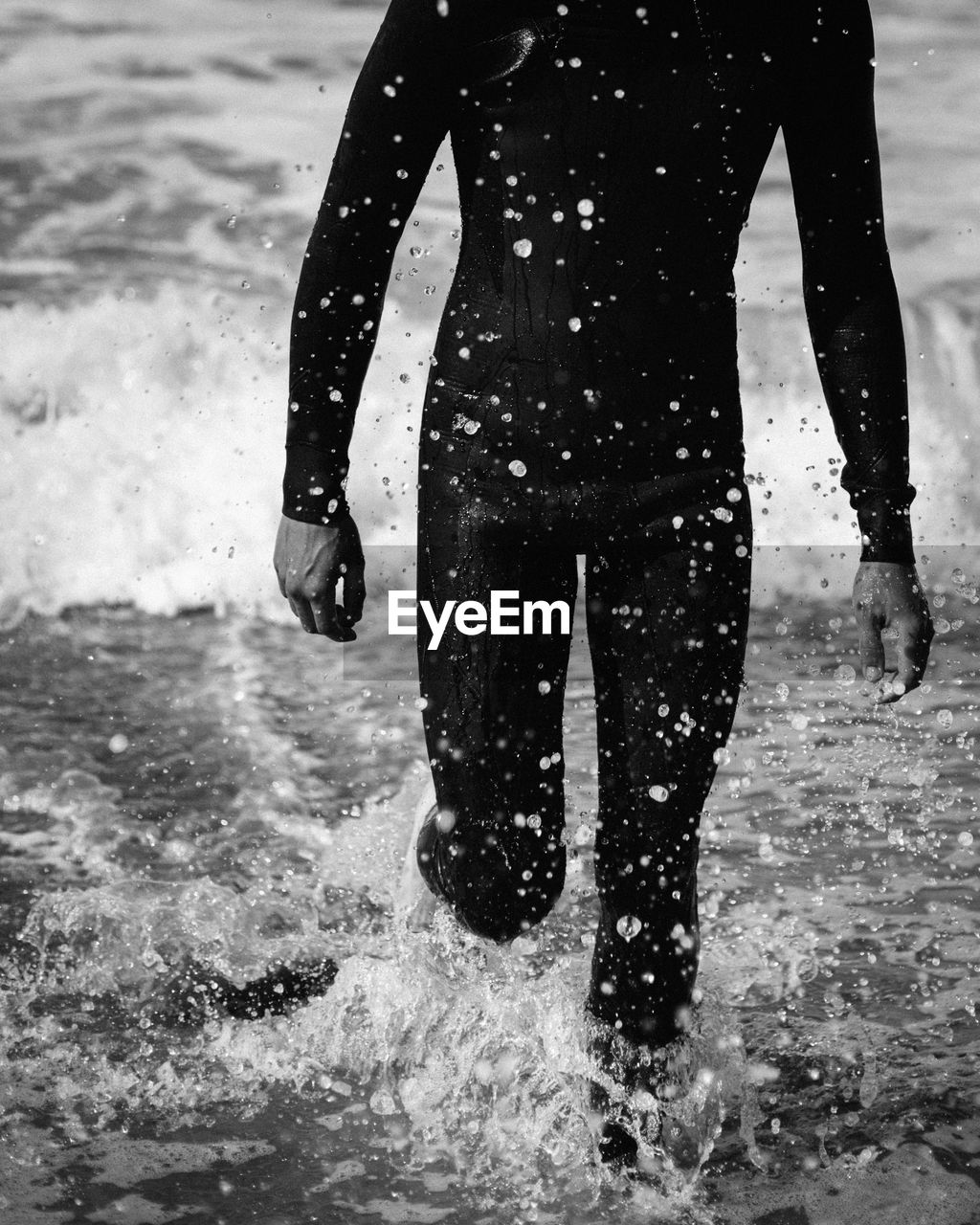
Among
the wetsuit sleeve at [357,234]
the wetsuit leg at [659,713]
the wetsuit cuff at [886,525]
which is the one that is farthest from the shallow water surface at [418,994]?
the wetsuit sleeve at [357,234]

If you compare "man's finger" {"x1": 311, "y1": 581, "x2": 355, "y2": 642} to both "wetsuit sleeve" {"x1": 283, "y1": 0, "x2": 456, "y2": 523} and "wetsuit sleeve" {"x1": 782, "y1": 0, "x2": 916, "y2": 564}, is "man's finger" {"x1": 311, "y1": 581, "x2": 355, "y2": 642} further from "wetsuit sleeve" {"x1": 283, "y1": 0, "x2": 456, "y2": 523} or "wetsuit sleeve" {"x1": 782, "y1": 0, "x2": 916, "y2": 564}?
"wetsuit sleeve" {"x1": 782, "y1": 0, "x2": 916, "y2": 564}

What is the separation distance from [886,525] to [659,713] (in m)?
0.29

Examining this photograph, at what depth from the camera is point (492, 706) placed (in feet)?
3.93

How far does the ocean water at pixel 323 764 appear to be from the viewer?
137 centimetres

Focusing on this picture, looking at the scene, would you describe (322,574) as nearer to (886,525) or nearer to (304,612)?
(304,612)

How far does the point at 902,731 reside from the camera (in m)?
3.03

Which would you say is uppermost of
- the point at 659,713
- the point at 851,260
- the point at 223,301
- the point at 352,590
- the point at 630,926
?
the point at 223,301

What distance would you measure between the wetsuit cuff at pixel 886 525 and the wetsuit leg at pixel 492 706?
286 mm

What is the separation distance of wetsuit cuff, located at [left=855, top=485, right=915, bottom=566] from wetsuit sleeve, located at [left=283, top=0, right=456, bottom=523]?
48 centimetres

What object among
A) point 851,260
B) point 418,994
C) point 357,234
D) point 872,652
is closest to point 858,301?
point 851,260

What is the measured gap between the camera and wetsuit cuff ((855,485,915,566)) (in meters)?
1.26

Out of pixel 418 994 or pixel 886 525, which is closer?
pixel 886 525

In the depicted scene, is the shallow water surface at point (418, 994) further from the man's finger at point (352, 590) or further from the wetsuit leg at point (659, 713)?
the man's finger at point (352, 590)

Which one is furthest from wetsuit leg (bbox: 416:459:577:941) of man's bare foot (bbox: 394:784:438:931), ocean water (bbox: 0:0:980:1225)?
man's bare foot (bbox: 394:784:438:931)
